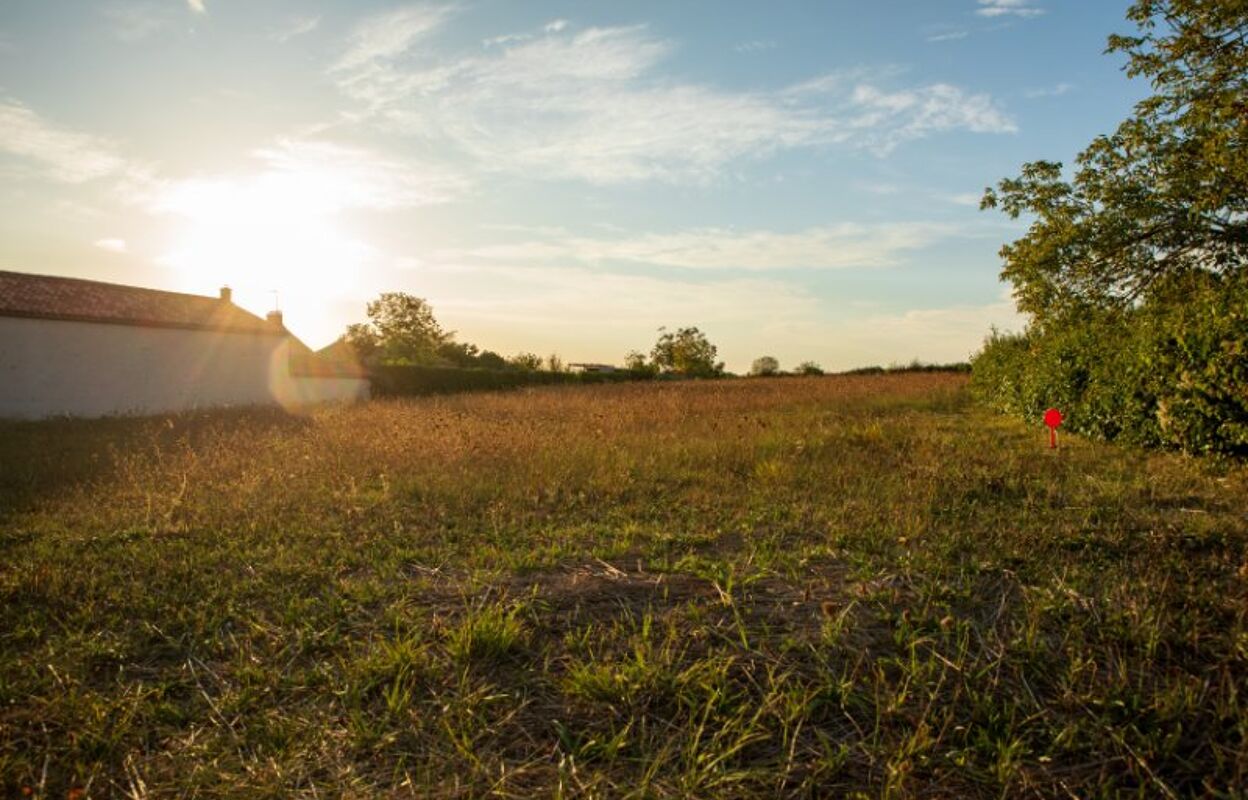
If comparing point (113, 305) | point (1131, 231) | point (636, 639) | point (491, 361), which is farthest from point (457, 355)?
point (636, 639)

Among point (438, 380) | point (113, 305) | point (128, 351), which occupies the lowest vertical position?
point (438, 380)

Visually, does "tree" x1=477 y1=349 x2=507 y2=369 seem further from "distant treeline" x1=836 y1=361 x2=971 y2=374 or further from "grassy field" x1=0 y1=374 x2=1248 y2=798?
"grassy field" x1=0 y1=374 x2=1248 y2=798

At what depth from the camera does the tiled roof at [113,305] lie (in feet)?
65.4

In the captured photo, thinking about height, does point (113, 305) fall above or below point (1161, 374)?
above

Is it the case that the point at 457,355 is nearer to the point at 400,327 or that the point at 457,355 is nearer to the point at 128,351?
the point at 400,327

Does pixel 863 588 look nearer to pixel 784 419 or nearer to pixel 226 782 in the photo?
pixel 226 782

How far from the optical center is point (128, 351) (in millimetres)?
21750

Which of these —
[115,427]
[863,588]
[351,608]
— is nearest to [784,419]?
[863,588]

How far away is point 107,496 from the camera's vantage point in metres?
7.37

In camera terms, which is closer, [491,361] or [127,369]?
[127,369]

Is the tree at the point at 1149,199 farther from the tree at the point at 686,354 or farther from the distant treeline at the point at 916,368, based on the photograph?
the tree at the point at 686,354

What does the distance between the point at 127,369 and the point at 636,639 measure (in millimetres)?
24772

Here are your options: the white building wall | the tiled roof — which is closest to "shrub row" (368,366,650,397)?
the white building wall

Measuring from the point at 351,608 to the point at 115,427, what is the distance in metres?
15.8
